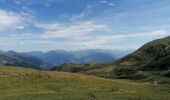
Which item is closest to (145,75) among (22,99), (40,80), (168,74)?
(168,74)

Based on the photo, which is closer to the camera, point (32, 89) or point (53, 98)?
point (53, 98)

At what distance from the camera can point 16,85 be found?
68250 mm

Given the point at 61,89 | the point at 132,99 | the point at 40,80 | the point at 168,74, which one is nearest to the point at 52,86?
the point at 61,89

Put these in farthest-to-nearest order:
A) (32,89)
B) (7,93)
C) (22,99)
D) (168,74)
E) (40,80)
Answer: (168,74) < (40,80) < (32,89) < (7,93) < (22,99)

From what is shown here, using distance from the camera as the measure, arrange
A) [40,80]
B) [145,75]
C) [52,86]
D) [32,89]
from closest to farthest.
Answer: [32,89] → [52,86] → [40,80] → [145,75]

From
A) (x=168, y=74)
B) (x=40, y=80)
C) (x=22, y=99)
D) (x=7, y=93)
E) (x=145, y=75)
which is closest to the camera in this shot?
(x=22, y=99)

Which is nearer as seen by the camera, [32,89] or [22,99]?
[22,99]

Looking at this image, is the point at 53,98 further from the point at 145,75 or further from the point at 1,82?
the point at 145,75

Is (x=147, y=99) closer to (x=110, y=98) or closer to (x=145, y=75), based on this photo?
(x=110, y=98)

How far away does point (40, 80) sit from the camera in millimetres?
77062

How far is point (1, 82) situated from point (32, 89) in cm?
1147

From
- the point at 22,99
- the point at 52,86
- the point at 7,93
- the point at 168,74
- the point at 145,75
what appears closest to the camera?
the point at 22,99

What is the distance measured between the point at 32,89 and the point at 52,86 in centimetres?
602

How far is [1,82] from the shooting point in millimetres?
71188
